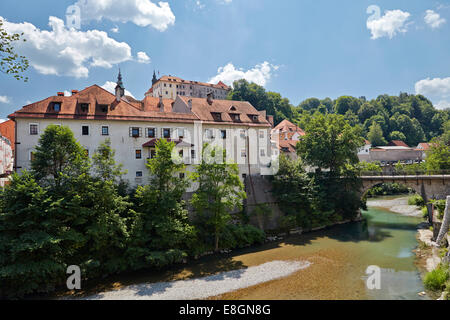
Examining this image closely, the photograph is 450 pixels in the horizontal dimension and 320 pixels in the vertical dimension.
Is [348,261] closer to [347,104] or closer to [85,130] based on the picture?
[85,130]

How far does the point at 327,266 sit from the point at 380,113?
326ft

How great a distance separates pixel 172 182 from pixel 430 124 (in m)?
123

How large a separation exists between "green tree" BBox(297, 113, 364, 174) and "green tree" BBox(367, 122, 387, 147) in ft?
201

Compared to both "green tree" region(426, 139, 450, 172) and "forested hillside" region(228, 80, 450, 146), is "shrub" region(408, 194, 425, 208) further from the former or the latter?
"forested hillside" region(228, 80, 450, 146)

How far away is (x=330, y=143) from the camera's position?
1361 inches

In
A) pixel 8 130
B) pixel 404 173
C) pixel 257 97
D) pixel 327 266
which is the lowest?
pixel 327 266

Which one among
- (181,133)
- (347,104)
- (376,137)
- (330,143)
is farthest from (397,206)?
(347,104)

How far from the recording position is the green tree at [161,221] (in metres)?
19.6

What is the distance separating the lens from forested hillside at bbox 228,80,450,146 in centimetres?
7994

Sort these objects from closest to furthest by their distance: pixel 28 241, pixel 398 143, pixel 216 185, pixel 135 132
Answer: pixel 28 241
pixel 216 185
pixel 135 132
pixel 398 143

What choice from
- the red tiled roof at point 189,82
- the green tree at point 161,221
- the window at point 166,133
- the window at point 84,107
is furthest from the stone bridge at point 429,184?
the red tiled roof at point 189,82

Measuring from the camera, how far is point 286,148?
5184 cm

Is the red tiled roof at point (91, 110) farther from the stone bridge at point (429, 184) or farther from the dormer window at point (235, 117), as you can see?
the stone bridge at point (429, 184)

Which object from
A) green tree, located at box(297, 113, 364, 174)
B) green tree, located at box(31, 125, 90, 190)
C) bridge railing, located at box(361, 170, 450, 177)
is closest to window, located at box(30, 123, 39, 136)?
green tree, located at box(31, 125, 90, 190)
